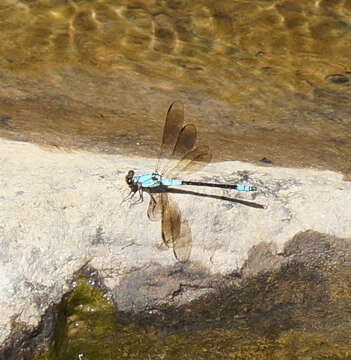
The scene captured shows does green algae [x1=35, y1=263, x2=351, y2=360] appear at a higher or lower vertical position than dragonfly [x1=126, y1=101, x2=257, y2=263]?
lower

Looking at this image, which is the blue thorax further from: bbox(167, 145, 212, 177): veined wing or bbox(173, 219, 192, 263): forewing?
bbox(173, 219, 192, 263): forewing

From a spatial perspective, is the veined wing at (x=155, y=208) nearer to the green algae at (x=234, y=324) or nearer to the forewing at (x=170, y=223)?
the forewing at (x=170, y=223)

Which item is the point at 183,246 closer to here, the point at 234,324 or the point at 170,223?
the point at 170,223

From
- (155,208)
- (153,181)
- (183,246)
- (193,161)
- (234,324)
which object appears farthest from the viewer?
(193,161)

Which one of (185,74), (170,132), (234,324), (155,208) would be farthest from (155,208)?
(185,74)

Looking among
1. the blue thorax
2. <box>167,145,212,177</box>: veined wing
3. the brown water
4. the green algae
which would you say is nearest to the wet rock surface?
the green algae

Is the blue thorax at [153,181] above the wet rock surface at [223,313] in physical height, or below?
above

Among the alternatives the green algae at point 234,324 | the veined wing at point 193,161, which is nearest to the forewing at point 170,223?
the green algae at point 234,324

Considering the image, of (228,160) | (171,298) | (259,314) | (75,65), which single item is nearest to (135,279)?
(171,298)
